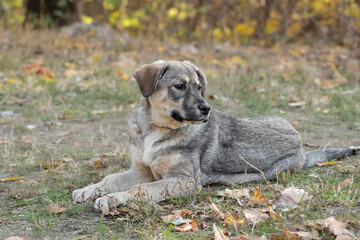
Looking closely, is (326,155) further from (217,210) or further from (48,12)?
(48,12)

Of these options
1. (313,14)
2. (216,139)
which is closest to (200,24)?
(313,14)

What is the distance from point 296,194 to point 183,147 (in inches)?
51.7

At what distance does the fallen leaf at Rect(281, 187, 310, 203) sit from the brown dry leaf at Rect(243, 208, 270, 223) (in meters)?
0.46

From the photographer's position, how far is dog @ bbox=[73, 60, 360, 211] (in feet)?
16.2

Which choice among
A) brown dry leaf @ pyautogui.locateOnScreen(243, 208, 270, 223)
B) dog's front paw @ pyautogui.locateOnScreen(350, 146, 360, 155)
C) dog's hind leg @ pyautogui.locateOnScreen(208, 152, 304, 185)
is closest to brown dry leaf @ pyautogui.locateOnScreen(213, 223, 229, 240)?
brown dry leaf @ pyautogui.locateOnScreen(243, 208, 270, 223)

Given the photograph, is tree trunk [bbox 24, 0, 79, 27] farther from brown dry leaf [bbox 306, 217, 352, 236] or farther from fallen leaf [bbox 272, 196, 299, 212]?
brown dry leaf [bbox 306, 217, 352, 236]

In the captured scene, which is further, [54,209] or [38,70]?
[38,70]

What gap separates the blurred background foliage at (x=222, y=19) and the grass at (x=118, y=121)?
3.55ft

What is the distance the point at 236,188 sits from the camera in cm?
517

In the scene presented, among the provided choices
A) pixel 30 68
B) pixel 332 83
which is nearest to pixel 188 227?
pixel 332 83

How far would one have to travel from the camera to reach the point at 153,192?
475cm

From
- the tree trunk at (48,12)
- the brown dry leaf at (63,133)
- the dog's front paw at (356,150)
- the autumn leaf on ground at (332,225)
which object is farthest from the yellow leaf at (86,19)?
the autumn leaf on ground at (332,225)

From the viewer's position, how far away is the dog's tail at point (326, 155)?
19.5ft

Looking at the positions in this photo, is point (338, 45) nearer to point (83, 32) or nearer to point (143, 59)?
point (143, 59)
